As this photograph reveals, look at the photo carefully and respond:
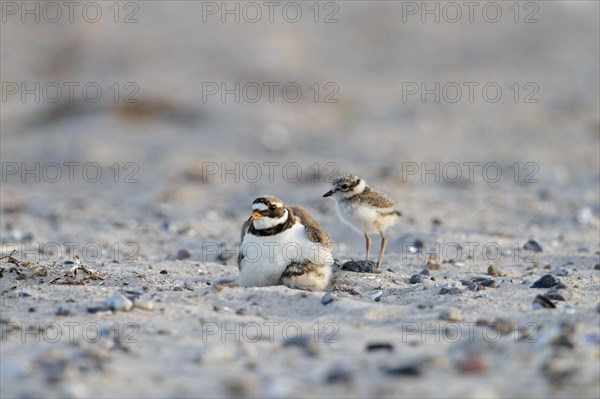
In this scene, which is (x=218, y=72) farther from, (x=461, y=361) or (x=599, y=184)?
(x=461, y=361)

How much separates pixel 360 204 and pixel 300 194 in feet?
12.8

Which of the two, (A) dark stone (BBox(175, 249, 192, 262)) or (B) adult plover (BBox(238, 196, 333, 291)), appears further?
(A) dark stone (BBox(175, 249, 192, 262))

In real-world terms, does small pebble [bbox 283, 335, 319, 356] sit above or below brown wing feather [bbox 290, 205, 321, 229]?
below

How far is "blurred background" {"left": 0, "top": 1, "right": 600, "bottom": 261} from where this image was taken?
10.6 metres

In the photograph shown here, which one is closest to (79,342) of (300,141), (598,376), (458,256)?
(598,376)

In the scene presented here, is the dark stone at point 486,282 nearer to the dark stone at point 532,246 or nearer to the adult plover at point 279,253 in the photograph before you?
the adult plover at point 279,253

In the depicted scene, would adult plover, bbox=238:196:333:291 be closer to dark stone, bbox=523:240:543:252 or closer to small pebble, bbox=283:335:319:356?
small pebble, bbox=283:335:319:356

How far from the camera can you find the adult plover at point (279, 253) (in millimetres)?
6105

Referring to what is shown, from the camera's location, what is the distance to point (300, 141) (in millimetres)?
15922

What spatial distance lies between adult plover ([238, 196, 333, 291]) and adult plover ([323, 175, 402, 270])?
107cm

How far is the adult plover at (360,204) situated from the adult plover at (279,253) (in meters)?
1.07

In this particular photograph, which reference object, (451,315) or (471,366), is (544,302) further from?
(471,366)

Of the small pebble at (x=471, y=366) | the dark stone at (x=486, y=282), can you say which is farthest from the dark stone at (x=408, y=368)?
the dark stone at (x=486, y=282)

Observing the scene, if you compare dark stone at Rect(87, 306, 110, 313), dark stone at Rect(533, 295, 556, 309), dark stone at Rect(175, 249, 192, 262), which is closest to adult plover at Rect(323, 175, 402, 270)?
dark stone at Rect(175, 249, 192, 262)
